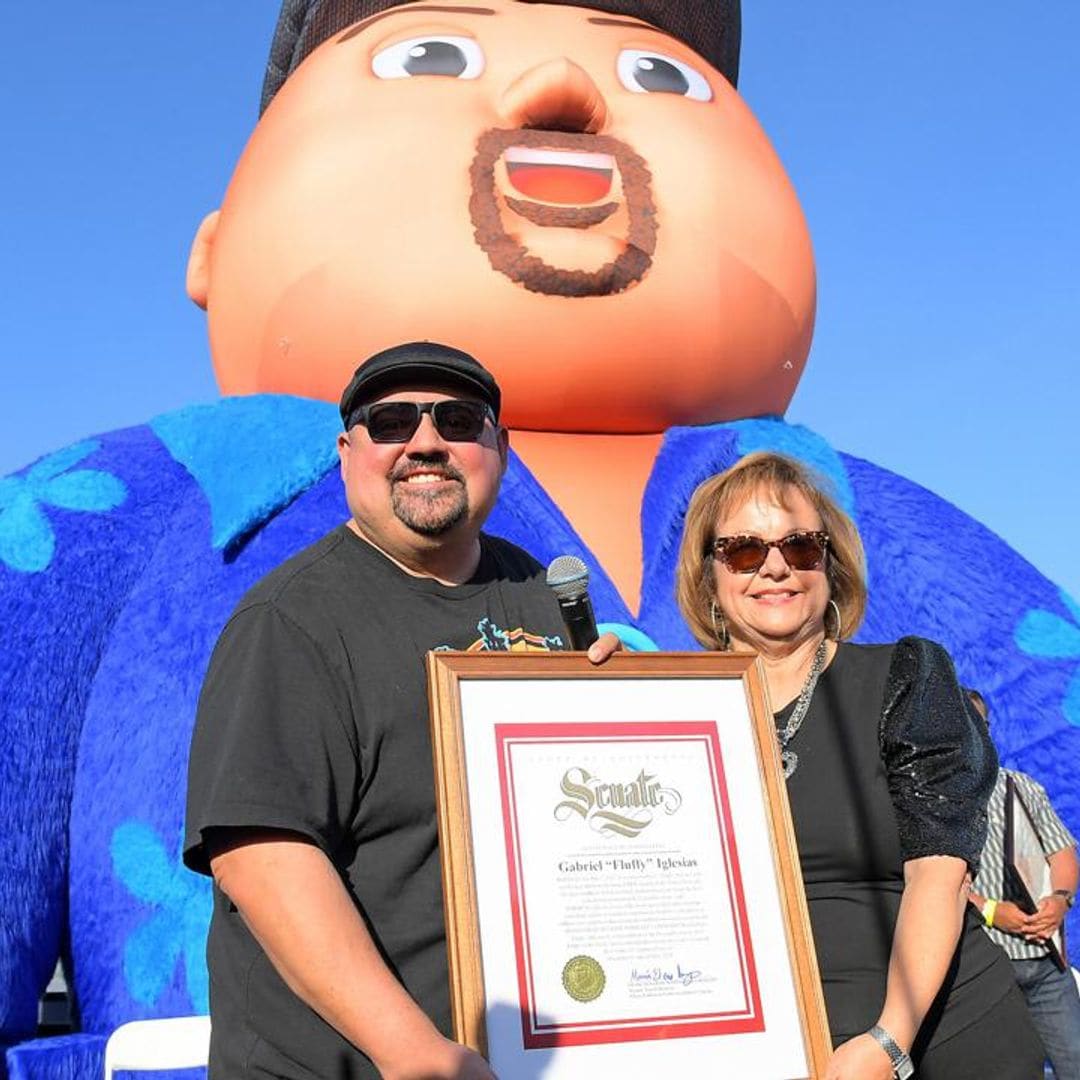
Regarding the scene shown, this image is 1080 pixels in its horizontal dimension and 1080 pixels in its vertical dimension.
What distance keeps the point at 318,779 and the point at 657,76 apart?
2988mm

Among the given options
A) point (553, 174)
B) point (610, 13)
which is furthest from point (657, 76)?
point (553, 174)

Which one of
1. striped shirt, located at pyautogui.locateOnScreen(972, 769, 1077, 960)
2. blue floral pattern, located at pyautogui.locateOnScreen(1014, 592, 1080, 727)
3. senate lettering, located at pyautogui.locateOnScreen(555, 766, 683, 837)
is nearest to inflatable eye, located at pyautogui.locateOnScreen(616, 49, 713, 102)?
blue floral pattern, located at pyautogui.locateOnScreen(1014, 592, 1080, 727)

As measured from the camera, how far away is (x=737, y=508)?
1.74m

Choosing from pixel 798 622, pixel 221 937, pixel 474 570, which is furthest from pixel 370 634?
pixel 798 622

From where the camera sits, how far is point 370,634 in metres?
1.43

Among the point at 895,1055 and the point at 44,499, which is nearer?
the point at 895,1055

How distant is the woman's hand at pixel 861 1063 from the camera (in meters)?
1.40

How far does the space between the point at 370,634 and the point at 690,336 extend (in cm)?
228

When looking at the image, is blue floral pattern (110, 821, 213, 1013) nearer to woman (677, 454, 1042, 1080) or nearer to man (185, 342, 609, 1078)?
man (185, 342, 609, 1078)

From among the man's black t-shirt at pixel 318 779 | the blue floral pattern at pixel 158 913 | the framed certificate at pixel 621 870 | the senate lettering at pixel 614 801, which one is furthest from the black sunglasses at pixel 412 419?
the blue floral pattern at pixel 158 913

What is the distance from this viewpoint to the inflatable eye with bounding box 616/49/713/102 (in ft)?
12.3

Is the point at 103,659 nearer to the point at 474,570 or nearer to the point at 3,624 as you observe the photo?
the point at 3,624

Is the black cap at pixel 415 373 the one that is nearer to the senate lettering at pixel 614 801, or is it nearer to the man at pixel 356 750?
the man at pixel 356 750
